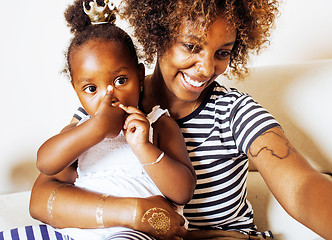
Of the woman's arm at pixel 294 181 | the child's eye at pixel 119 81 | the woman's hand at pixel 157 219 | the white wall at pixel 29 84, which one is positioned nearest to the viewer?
the woman's arm at pixel 294 181

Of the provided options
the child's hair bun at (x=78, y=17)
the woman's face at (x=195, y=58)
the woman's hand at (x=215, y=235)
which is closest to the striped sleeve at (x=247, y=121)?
the woman's face at (x=195, y=58)

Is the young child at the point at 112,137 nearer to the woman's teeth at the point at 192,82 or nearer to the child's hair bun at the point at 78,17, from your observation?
the child's hair bun at the point at 78,17

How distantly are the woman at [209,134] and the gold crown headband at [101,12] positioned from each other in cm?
7

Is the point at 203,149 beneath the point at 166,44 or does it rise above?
beneath

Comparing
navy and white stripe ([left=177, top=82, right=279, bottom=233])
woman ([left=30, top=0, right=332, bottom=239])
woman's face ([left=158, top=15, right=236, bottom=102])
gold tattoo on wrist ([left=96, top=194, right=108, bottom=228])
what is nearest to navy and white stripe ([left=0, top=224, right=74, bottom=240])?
woman ([left=30, top=0, right=332, bottom=239])

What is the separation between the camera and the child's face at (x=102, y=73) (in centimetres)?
102

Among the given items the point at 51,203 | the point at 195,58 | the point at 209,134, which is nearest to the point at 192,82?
the point at 195,58

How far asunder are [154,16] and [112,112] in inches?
13.2

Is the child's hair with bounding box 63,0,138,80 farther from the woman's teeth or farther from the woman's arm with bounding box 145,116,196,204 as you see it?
the woman's arm with bounding box 145,116,196,204

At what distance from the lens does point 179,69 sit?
3.60ft

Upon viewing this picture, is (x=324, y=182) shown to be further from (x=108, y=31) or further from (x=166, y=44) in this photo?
(x=108, y=31)

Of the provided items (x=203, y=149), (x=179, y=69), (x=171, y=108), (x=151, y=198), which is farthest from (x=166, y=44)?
(x=151, y=198)

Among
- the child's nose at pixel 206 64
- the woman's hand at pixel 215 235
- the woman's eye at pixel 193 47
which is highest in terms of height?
the woman's eye at pixel 193 47

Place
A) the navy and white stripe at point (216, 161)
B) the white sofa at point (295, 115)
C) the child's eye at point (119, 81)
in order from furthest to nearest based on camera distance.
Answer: the white sofa at point (295, 115), the navy and white stripe at point (216, 161), the child's eye at point (119, 81)
